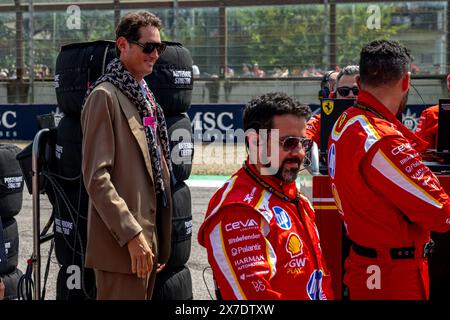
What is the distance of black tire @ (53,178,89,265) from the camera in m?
4.71

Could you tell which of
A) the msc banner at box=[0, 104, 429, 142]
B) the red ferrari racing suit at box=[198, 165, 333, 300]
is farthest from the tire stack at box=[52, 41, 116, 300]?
the msc banner at box=[0, 104, 429, 142]

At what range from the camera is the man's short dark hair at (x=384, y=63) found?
3547 mm

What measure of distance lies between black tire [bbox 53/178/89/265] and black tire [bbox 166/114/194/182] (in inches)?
26.6

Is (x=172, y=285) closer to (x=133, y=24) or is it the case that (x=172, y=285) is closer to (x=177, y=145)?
(x=177, y=145)

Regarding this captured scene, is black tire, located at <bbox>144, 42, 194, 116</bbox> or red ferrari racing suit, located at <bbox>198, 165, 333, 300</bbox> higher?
black tire, located at <bbox>144, 42, 194, 116</bbox>

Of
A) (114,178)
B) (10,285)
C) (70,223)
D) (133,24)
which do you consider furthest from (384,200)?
(10,285)

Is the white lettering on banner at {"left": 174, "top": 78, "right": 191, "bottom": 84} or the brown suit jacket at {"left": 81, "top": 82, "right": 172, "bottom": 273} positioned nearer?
the brown suit jacket at {"left": 81, "top": 82, "right": 172, "bottom": 273}

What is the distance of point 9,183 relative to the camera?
19.1ft

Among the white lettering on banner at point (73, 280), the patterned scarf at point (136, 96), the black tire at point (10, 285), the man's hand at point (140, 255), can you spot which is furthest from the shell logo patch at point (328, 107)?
the black tire at point (10, 285)

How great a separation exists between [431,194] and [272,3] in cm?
1426

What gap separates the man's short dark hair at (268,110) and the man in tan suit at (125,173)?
0.96 m

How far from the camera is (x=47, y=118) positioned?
16.9 feet

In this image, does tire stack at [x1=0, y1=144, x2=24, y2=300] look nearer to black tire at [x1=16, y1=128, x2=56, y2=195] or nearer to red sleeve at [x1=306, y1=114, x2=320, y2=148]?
black tire at [x1=16, y1=128, x2=56, y2=195]
